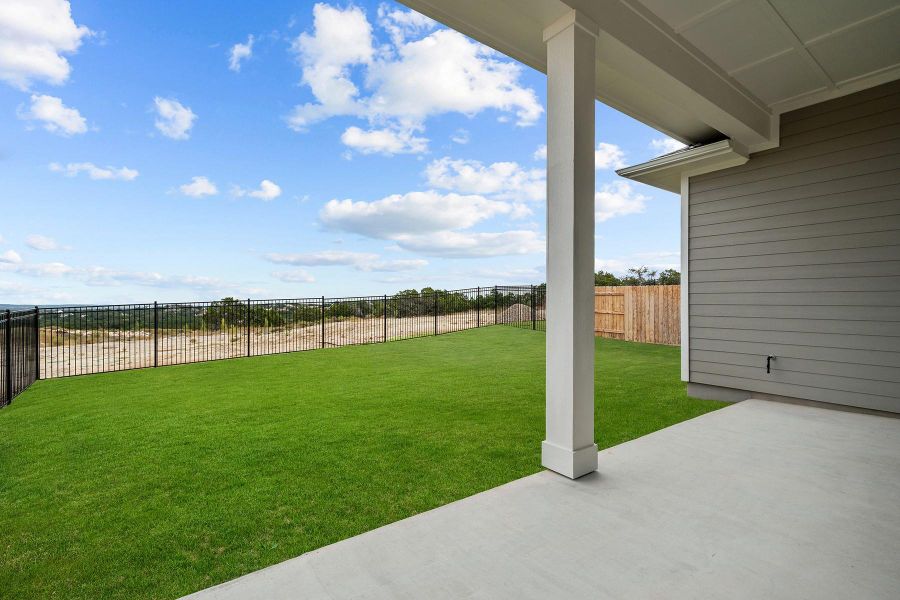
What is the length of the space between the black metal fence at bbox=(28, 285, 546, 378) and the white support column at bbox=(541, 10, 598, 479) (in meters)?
7.28

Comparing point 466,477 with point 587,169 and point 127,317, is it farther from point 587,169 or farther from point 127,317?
point 127,317

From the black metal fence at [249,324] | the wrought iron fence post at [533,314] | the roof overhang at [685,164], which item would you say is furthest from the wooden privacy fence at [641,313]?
the roof overhang at [685,164]

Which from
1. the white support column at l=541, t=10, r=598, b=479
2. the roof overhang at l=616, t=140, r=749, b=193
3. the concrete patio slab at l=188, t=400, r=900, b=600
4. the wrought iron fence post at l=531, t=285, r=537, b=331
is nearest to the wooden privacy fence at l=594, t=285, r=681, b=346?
the wrought iron fence post at l=531, t=285, r=537, b=331

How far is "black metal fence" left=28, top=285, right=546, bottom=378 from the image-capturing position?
719cm

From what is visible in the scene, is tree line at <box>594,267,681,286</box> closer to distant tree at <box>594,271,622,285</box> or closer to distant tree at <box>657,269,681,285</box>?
distant tree at <box>657,269,681,285</box>

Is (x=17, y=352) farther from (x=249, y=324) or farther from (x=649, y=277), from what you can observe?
(x=649, y=277)

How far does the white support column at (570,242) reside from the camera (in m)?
2.23

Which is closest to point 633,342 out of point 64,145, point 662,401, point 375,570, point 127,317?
point 662,401

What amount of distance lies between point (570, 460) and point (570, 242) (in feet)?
4.08

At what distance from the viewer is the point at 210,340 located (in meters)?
8.93

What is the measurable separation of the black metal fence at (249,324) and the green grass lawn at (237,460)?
5.79ft

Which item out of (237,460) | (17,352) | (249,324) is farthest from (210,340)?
(237,460)

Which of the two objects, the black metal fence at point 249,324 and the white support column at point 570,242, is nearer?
the white support column at point 570,242

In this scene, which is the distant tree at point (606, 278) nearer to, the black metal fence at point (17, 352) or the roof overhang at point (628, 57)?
the roof overhang at point (628, 57)
